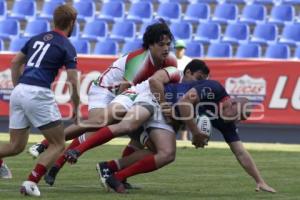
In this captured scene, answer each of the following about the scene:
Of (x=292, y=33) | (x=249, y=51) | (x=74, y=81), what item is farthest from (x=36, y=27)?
(x=74, y=81)

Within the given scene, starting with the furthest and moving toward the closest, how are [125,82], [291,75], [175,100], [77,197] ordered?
[291,75] < [125,82] < [175,100] < [77,197]

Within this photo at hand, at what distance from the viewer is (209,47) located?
22562mm

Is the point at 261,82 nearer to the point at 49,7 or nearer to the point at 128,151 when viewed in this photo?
the point at 49,7

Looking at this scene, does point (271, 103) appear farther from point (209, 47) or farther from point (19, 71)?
point (19, 71)

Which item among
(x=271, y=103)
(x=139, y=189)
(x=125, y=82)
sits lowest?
(x=271, y=103)

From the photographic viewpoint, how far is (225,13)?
77.3 feet

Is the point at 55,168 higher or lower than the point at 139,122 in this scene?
lower

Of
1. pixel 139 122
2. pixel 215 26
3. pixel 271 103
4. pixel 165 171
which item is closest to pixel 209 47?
pixel 215 26

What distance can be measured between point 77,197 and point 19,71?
59.3 inches

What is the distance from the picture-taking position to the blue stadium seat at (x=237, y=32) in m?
22.8

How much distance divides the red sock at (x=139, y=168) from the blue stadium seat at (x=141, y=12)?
13.7 metres

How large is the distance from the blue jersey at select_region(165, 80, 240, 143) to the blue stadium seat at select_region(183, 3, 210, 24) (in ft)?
43.5

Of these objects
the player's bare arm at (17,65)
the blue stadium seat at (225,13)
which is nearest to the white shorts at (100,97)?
the player's bare arm at (17,65)

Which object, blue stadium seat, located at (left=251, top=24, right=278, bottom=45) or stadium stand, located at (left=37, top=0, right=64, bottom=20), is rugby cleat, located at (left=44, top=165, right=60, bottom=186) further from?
stadium stand, located at (left=37, top=0, right=64, bottom=20)
